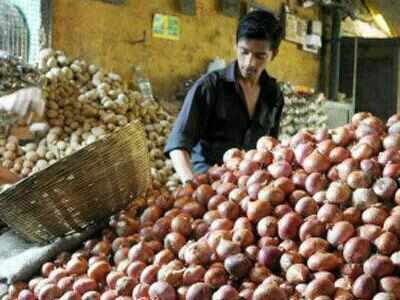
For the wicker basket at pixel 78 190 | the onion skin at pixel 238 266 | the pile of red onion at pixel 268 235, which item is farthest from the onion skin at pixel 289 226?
the wicker basket at pixel 78 190

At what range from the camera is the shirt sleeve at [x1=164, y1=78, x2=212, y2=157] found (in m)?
2.54

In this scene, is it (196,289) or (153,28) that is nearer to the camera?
(196,289)

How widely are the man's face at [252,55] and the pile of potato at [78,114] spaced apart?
6.38 feet

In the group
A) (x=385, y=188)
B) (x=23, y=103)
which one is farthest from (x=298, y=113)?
(x=385, y=188)

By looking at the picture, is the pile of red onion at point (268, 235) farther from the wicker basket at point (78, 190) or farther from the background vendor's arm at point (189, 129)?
the background vendor's arm at point (189, 129)

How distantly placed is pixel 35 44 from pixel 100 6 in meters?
0.83

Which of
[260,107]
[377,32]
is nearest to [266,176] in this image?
[260,107]

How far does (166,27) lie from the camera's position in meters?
6.16

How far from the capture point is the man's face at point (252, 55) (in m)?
2.56

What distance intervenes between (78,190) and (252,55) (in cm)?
111

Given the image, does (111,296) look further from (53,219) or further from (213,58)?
(213,58)

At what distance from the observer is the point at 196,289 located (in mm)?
1408

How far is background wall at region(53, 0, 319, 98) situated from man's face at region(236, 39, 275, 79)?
288 centimetres

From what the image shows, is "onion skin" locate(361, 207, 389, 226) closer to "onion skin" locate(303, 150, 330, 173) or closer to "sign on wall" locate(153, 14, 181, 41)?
"onion skin" locate(303, 150, 330, 173)
